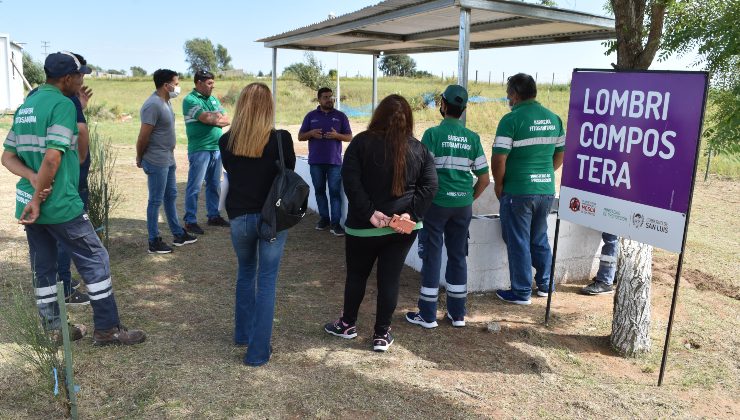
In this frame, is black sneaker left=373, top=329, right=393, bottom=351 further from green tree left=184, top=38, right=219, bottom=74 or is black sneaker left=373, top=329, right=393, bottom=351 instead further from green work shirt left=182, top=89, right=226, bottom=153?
green tree left=184, top=38, right=219, bottom=74

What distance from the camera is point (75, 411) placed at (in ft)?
9.82

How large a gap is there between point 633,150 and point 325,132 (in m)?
3.81

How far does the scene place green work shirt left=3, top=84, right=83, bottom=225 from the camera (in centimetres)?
339

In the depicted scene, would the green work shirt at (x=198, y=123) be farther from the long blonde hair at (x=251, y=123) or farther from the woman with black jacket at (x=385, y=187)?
the woman with black jacket at (x=385, y=187)

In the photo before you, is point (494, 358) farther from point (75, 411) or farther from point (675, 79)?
point (75, 411)

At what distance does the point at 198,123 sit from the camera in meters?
6.67

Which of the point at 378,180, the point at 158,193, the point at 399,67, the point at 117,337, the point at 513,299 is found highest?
the point at 399,67

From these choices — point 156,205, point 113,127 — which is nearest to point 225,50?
point 113,127

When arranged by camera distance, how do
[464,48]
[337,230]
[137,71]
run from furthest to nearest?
[137,71] < [337,230] < [464,48]

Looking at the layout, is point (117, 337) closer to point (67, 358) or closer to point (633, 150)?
point (67, 358)

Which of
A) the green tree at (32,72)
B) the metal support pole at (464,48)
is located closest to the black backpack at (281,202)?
the metal support pole at (464,48)

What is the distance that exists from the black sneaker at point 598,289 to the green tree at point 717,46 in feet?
5.48

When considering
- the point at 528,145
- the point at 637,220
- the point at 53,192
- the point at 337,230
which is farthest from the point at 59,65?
the point at 337,230

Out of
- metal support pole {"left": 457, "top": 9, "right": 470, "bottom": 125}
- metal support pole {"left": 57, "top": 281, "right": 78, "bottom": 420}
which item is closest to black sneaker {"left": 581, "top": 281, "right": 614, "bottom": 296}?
metal support pole {"left": 457, "top": 9, "right": 470, "bottom": 125}
